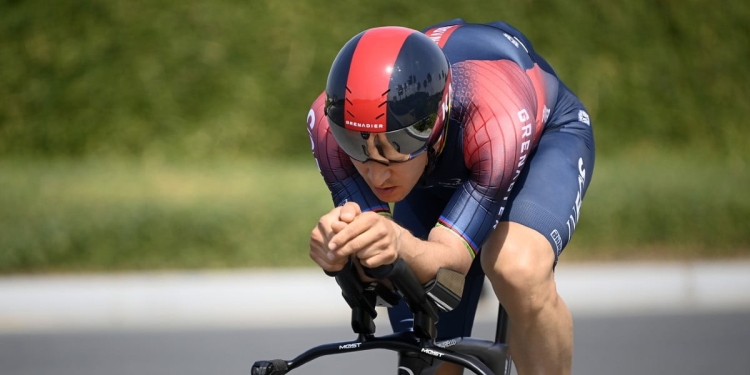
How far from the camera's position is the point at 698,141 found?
43.0 ft

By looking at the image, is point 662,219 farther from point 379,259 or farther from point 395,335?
point 379,259

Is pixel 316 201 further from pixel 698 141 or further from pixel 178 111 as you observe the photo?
pixel 698 141

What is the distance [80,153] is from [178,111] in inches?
50.1

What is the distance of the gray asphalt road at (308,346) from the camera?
263 inches

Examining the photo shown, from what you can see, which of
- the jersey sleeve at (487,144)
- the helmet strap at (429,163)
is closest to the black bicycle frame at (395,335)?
the jersey sleeve at (487,144)

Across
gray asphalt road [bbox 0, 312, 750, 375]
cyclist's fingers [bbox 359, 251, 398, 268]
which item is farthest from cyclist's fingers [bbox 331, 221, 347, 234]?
gray asphalt road [bbox 0, 312, 750, 375]

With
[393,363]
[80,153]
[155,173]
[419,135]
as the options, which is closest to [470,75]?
[419,135]

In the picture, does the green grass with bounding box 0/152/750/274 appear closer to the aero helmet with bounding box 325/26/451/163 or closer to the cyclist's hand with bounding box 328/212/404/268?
the aero helmet with bounding box 325/26/451/163

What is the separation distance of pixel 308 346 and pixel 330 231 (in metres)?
4.71

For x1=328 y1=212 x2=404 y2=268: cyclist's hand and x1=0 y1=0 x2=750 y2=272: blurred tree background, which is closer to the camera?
x1=328 y1=212 x2=404 y2=268: cyclist's hand

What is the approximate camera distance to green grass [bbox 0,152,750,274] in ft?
30.3

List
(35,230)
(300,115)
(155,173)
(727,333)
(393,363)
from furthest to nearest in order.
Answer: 1. (300,115)
2. (155,173)
3. (35,230)
4. (727,333)
5. (393,363)

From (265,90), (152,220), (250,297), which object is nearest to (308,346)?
(250,297)

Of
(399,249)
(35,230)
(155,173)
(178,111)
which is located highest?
(178,111)
